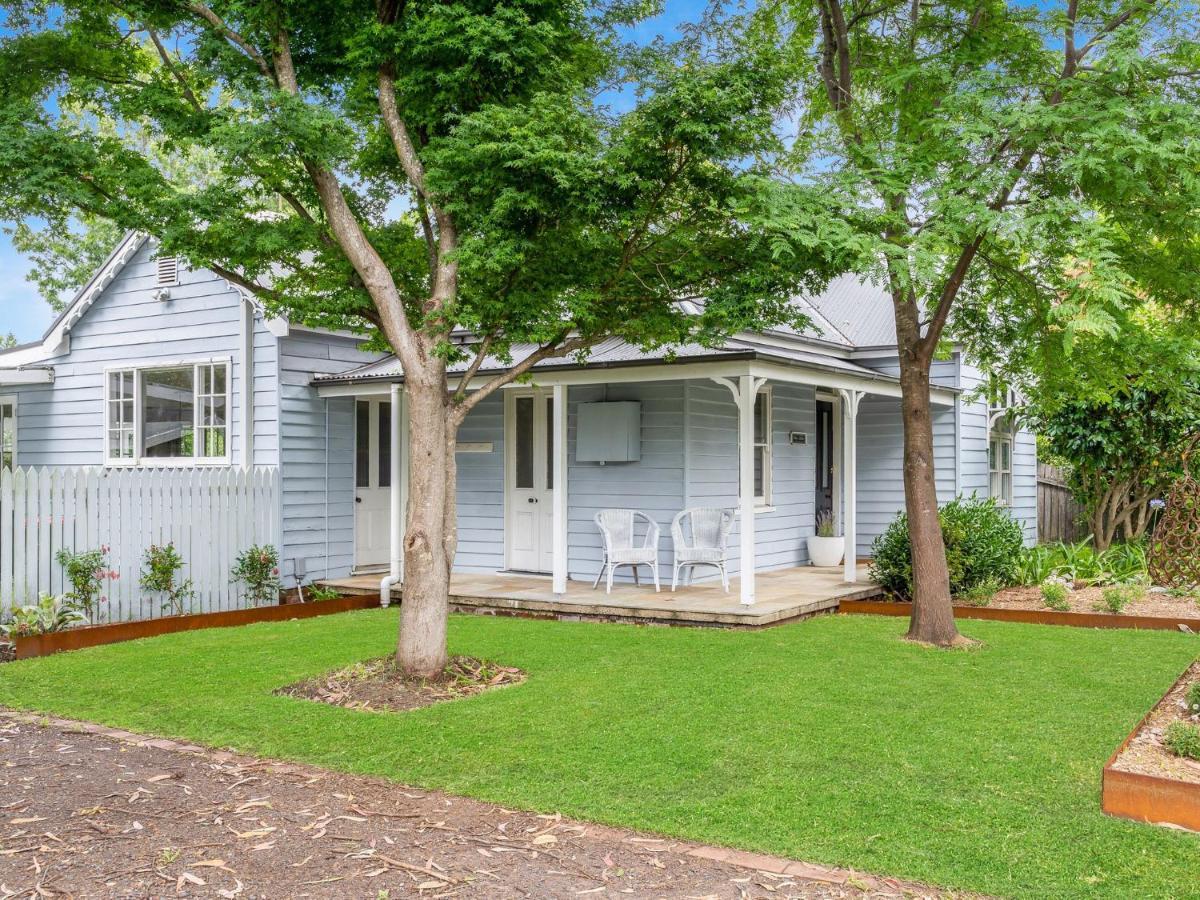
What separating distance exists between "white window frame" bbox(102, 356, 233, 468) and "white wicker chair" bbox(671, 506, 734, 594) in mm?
5229

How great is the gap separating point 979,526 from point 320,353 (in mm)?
7598

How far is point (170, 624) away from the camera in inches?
365

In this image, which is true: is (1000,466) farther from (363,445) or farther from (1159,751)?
(1159,751)

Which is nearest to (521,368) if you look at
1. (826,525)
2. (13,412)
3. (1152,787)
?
(1152,787)

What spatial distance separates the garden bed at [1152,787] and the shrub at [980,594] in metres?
5.50

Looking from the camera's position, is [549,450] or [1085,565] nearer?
[549,450]

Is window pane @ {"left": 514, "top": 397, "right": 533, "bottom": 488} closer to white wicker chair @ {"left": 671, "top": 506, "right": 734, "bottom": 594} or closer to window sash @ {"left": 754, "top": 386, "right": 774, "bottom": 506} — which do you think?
white wicker chair @ {"left": 671, "top": 506, "right": 734, "bottom": 594}

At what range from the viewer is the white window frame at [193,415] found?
11516 millimetres

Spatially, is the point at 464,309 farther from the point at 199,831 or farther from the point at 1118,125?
the point at 1118,125

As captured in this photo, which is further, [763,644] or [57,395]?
[57,395]

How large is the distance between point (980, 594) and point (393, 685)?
20.4ft

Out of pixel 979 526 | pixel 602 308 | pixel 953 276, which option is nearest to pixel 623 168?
pixel 602 308

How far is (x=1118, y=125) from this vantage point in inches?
235

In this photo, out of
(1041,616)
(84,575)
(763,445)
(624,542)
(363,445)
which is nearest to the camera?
(84,575)
